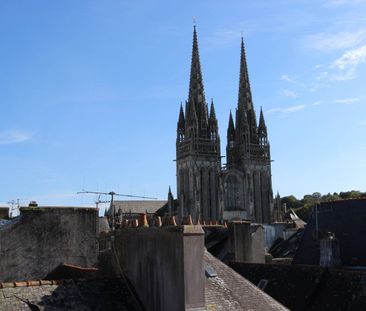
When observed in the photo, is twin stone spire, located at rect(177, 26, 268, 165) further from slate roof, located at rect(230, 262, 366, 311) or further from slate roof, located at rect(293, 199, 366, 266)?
slate roof, located at rect(230, 262, 366, 311)

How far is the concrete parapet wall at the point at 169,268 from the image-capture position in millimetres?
7531

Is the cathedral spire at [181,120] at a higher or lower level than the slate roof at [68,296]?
higher

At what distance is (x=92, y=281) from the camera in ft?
29.4

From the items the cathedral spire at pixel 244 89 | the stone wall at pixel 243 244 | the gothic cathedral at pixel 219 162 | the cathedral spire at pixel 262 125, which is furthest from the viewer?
the cathedral spire at pixel 244 89

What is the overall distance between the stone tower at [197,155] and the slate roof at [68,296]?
63.6 m

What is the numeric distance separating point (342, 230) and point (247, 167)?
5741 centimetres

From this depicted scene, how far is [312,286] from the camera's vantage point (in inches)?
616

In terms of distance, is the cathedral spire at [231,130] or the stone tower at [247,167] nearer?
the stone tower at [247,167]

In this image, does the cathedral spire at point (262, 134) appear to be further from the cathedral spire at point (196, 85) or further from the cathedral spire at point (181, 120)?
the cathedral spire at point (181, 120)

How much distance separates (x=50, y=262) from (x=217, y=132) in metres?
67.7

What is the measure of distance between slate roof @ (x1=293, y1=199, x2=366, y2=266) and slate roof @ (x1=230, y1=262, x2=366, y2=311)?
12.8ft

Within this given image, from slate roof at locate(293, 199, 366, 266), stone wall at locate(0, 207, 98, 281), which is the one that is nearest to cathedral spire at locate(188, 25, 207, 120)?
slate roof at locate(293, 199, 366, 266)

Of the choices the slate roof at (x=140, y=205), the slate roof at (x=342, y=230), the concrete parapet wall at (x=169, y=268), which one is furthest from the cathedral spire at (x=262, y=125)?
the concrete parapet wall at (x=169, y=268)

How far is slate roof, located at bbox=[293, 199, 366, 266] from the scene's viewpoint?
20.1m
